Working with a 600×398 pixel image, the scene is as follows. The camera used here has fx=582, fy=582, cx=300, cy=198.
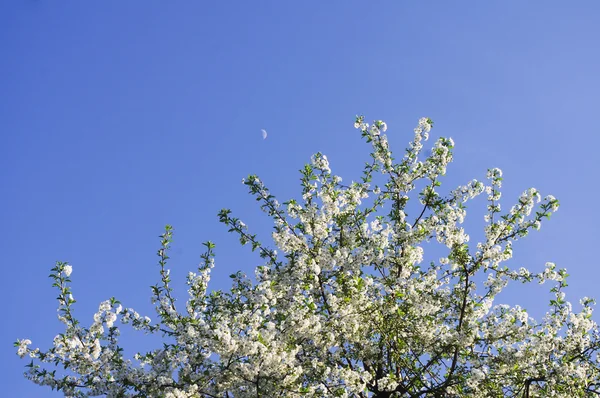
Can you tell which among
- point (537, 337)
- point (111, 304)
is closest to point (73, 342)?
point (111, 304)

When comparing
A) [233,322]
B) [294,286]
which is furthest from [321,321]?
[233,322]

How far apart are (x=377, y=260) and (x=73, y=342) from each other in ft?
18.8

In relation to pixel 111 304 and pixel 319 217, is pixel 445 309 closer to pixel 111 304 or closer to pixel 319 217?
pixel 319 217

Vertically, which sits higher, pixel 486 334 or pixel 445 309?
pixel 445 309

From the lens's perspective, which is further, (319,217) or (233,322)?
(319,217)

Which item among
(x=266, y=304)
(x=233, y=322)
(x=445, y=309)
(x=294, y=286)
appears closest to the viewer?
(x=233, y=322)

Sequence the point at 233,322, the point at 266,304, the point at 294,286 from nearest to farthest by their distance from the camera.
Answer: the point at 233,322 → the point at 266,304 → the point at 294,286

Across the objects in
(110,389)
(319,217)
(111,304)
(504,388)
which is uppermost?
(319,217)

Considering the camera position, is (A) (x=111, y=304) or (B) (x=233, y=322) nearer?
(B) (x=233, y=322)

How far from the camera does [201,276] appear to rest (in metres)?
11.2

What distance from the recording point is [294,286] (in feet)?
35.9

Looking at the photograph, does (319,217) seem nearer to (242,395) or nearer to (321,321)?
(321,321)

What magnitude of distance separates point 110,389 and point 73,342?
3.22 feet

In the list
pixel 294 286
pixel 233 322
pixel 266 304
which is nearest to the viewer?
pixel 233 322
